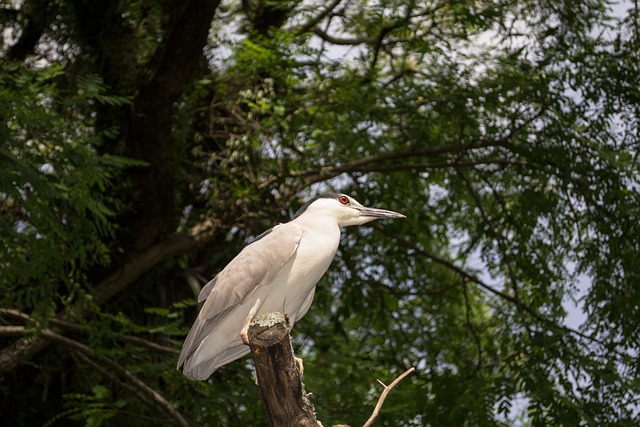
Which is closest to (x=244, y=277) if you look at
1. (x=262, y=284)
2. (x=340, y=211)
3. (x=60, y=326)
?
(x=262, y=284)

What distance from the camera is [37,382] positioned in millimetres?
8062

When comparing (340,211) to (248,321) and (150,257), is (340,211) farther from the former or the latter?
(150,257)

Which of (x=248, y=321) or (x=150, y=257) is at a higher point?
(x=248, y=321)

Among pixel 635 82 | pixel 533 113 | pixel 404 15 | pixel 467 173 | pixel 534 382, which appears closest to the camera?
pixel 534 382

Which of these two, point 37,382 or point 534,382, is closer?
point 534,382

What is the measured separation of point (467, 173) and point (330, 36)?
2097 millimetres

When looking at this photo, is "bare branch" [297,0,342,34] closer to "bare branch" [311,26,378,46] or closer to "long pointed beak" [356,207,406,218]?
"bare branch" [311,26,378,46]

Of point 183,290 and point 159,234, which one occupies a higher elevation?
point 159,234

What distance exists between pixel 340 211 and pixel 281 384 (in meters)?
1.21

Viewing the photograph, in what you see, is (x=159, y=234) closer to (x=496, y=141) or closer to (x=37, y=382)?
(x=37, y=382)

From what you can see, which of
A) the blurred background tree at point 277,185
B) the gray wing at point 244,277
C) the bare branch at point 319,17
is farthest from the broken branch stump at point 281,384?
the bare branch at point 319,17

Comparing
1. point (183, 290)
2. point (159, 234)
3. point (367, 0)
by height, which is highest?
point (367, 0)

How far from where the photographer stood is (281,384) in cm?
352

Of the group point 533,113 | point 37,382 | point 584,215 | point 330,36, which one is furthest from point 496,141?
point 37,382
